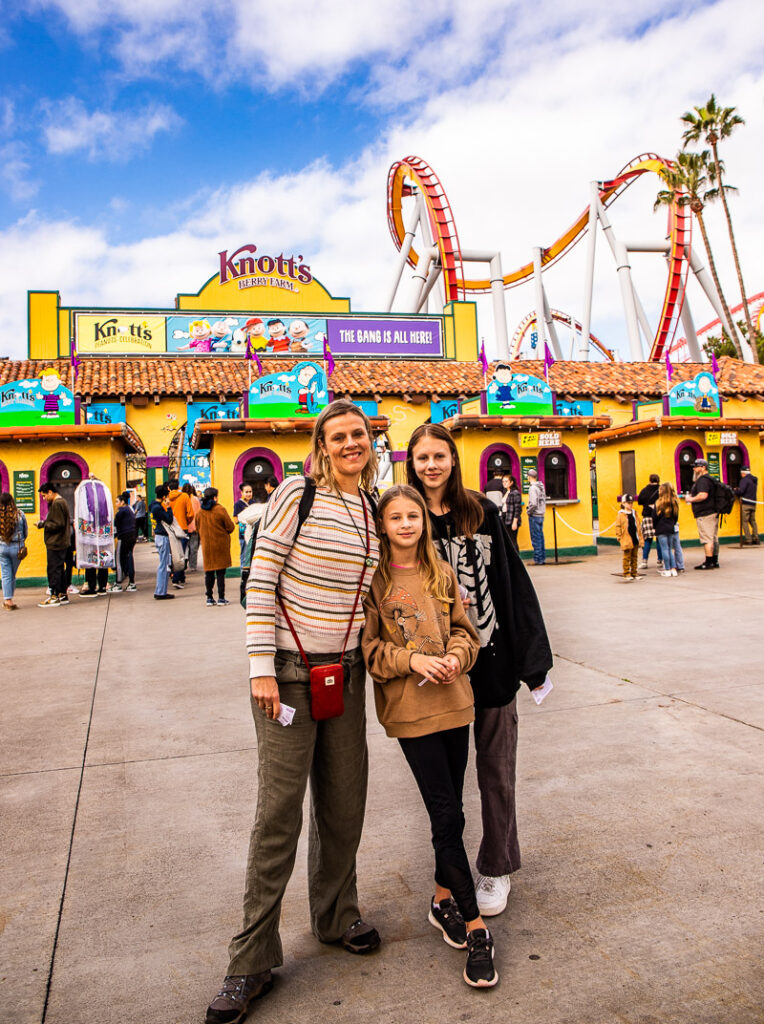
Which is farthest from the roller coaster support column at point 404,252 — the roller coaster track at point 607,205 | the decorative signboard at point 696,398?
the decorative signboard at point 696,398

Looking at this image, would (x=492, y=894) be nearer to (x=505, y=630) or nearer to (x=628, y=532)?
(x=505, y=630)

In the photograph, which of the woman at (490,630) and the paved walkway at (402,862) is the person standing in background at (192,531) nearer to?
the paved walkway at (402,862)

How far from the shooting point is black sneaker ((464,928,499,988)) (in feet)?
7.71

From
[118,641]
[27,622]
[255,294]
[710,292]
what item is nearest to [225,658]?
[118,641]

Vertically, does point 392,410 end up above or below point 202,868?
above

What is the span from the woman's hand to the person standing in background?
999 centimetres

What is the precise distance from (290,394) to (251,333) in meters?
11.6

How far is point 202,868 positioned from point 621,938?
5.53 ft

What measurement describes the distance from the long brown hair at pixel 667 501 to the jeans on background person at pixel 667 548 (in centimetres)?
47

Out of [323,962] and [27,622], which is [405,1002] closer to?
[323,962]

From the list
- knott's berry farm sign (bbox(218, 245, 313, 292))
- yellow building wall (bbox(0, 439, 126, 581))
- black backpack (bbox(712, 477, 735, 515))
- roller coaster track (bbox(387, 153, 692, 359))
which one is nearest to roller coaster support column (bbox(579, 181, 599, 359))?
roller coaster track (bbox(387, 153, 692, 359))

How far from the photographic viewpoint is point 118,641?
8.52 metres

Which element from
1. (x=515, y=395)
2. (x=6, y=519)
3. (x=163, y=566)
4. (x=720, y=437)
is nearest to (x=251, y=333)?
(x=515, y=395)

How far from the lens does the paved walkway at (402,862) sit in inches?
92.4
